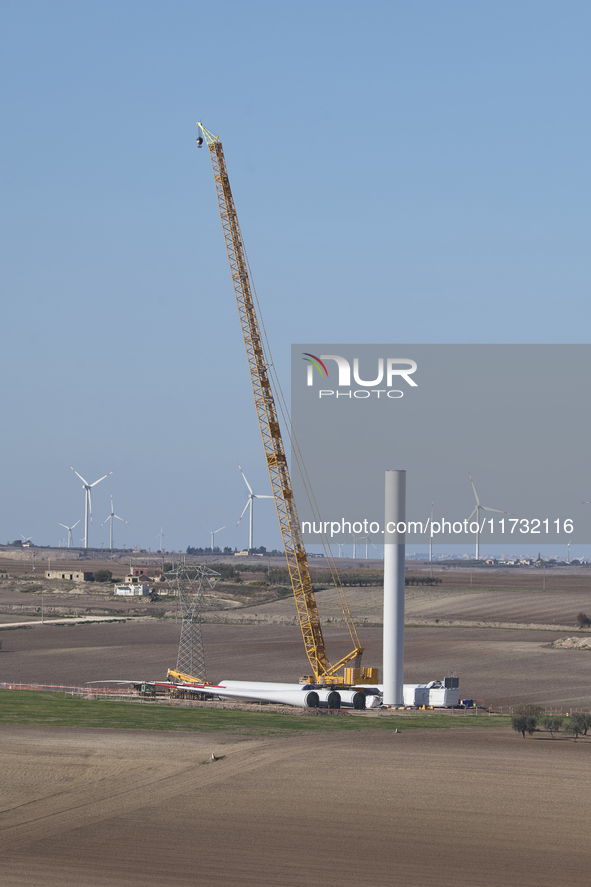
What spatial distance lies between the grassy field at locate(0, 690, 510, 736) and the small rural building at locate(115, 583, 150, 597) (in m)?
111

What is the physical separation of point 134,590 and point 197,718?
122766 mm

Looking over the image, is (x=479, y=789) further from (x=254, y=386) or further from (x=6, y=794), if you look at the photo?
(x=254, y=386)

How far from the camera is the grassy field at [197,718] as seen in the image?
2122 inches

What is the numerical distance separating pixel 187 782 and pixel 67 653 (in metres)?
63.3

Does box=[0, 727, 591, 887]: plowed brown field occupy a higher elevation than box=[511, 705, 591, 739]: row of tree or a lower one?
lower

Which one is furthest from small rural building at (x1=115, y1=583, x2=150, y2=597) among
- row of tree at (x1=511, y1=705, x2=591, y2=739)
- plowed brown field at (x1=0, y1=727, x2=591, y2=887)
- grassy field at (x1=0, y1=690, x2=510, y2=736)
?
plowed brown field at (x1=0, y1=727, x2=591, y2=887)

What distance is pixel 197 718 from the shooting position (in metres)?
58.3

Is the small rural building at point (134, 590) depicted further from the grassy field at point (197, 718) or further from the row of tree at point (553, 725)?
the row of tree at point (553, 725)

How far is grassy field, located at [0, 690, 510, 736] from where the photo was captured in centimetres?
5391

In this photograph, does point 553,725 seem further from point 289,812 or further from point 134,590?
point 134,590

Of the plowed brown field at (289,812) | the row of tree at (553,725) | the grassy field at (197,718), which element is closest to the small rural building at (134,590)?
the grassy field at (197,718)

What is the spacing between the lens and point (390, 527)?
69.2 meters

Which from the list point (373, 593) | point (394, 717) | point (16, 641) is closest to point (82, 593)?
point (373, 593)

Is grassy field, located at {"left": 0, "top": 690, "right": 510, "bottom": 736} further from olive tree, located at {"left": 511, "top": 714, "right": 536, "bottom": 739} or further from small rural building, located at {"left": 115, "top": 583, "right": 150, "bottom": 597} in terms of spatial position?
small rural building, located at {"left": 115, "top": 583, "right": 150, "bottom": 597}
